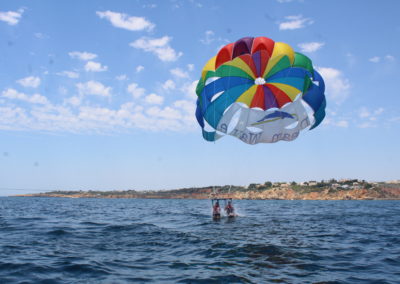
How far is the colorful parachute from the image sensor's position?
749 inches

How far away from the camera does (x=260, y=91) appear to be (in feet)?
66.7

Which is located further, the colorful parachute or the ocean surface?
the colorful parachute

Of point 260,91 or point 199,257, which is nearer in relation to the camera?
point 199,257

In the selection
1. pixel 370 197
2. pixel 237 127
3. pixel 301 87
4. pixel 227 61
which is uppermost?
pixel 227 61

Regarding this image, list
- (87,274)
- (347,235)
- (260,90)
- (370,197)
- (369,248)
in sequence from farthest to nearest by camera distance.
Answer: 1. (370,197)
2. (260,90)
3. (347,235)
4. (369,248)
5. (87,274)

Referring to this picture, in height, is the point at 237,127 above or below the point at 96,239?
above

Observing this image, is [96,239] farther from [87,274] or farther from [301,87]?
[301,87]

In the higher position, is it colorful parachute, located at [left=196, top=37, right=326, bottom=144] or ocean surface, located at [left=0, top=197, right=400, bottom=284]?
colorful parachute, located at [left=196, top=37, right=326, bottom=144]

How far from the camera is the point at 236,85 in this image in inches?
780

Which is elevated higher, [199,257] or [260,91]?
[260,91]

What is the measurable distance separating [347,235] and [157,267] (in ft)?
41.9

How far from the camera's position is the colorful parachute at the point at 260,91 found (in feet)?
62.4

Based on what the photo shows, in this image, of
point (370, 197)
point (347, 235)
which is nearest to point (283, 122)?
point (347, 235)

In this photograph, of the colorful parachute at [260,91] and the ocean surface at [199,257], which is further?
the colorful parachute at [260,91]
